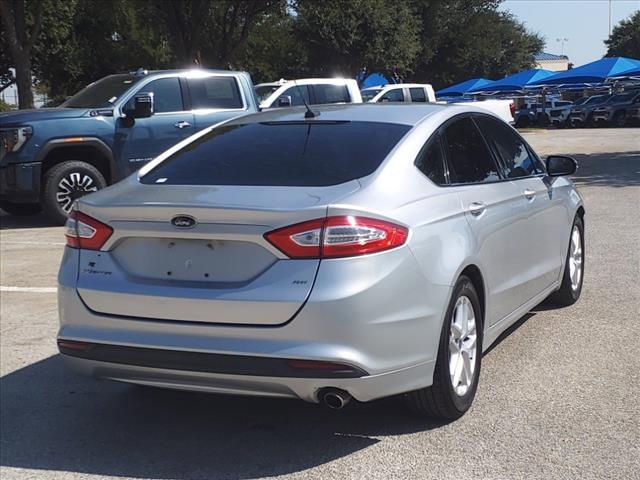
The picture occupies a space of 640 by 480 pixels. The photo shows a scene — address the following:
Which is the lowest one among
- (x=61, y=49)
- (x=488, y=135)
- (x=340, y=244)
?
(x=340, y=244)

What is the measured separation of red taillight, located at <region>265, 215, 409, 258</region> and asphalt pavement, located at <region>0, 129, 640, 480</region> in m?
1.03

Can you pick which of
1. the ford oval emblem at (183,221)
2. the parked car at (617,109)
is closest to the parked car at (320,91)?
the ford oval emblem at (183,221)

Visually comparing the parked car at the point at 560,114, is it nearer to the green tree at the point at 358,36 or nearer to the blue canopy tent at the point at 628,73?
the blue canopy tent at the point at 628,73

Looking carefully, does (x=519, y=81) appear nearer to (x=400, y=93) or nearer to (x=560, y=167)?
(x=400, y=93)

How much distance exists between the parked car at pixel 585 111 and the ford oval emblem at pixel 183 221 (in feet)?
130

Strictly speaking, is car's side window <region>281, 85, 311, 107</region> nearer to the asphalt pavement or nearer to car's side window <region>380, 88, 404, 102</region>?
car's side window <region>380, 88, 404, 102</region>

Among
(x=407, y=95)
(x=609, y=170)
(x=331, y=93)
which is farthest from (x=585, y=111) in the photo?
(x=331, y=93)

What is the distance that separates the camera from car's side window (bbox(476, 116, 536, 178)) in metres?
5.67

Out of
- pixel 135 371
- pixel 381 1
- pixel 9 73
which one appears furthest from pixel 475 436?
pixel 9 73

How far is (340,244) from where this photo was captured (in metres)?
3.89

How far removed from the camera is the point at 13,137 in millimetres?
11594

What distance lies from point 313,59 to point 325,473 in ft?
142

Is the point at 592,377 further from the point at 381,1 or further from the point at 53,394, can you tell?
the point at 381,1

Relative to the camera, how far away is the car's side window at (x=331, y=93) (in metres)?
18.1
